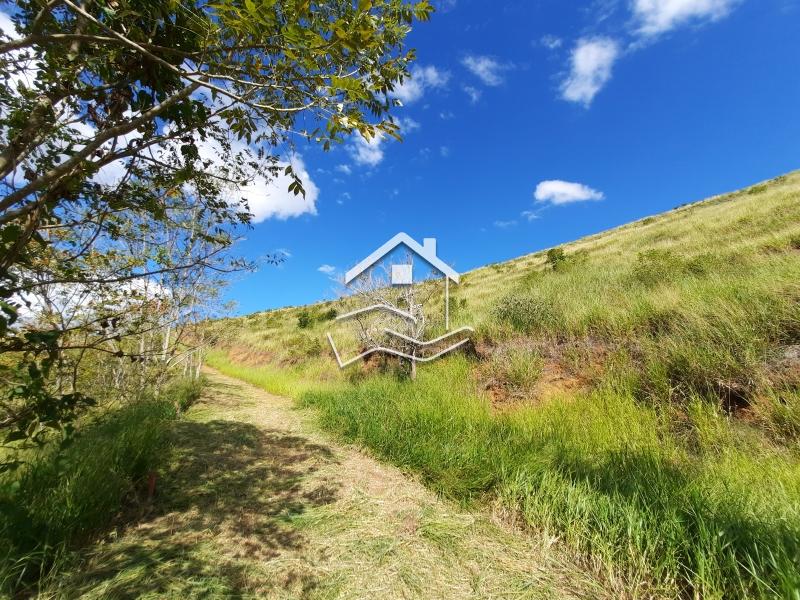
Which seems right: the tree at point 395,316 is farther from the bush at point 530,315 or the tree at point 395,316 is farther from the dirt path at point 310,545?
the dirt path at point 310,545

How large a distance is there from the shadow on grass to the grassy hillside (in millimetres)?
1312

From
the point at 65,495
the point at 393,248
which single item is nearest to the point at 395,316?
the point at 393,248

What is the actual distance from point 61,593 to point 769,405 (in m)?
5.68

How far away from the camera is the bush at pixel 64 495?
2.08 m

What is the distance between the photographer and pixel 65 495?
2.54 m

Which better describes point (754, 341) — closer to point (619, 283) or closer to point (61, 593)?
point (619, 283)

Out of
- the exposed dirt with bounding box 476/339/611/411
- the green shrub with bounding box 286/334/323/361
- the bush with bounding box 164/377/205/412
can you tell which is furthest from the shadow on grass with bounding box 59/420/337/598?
the green shrub with bounding box 286/334/323/361

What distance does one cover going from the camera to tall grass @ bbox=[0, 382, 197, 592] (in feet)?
6.82

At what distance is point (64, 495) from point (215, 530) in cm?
111

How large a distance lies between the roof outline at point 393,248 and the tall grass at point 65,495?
5963 millimetres

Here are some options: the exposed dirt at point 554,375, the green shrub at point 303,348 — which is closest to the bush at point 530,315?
the exposed dirt at point 554,375

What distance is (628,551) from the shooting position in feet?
7.47

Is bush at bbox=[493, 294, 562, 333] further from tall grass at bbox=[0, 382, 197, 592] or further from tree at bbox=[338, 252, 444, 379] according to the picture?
tall grass at bbox=[0, 382, 197, 592]

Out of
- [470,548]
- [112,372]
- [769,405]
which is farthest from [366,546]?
[112,372]
